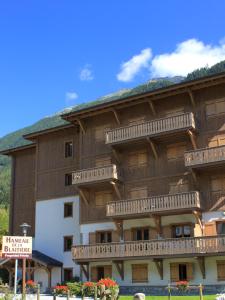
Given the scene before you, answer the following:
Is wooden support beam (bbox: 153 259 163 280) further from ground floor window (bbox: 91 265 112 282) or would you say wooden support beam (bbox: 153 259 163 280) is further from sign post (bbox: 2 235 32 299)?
sign post (bbox: 2 235 32 299)

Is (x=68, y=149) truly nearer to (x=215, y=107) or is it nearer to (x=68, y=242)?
(x=68, y=242)

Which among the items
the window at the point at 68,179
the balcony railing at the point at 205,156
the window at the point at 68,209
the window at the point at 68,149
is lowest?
the window at the point at 68,209

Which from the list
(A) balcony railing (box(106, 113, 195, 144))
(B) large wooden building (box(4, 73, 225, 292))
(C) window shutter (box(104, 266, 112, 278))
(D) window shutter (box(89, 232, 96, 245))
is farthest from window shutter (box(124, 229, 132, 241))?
(A) balcony railing (box(106, 113, 195, 144))

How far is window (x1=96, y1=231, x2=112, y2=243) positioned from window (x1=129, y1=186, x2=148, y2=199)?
3679 mm

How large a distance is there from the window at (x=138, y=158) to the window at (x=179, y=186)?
3180mm

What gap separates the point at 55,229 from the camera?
46.2 m

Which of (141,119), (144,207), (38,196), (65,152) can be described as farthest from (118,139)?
(38,196)

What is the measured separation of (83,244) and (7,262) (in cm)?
785

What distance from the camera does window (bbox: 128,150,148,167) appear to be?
39.7m

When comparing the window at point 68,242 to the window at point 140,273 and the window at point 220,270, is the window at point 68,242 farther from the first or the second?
the window at point 220,270

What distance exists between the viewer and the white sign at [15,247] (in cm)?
2054

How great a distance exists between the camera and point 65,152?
4725 centimetres

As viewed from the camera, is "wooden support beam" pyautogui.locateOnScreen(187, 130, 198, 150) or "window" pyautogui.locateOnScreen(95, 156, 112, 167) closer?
"wooden support beam" pyautogui.locateOnScreen(187, 130, 198, 150)

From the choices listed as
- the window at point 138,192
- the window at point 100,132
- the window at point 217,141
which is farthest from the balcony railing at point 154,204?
the window at point 100,132
